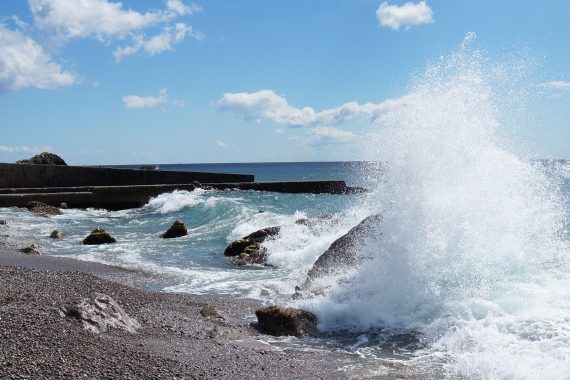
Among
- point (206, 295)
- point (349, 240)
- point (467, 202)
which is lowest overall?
point (206, 295)

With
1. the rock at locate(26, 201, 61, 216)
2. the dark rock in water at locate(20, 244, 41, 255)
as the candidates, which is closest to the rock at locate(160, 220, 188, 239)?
the dark rock in water at locate(20, 244, 41, 255)

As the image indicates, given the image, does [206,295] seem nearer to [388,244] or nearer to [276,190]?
[388,244]

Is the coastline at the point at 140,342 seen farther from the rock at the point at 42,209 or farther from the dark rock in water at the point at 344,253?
the rock at the point at 42,209

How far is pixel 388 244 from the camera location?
8.06 metres

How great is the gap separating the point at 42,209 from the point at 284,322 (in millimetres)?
16416

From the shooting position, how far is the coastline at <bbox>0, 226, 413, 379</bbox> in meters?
4.46

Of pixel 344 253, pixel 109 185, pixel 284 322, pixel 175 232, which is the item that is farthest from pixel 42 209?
pixel 284 322

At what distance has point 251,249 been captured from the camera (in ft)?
39.0

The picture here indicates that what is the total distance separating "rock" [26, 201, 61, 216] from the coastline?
13.4 metres

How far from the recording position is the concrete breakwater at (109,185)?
2317 cm

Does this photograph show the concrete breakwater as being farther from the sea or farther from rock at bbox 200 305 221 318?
rock at bbox 200 305 221 318

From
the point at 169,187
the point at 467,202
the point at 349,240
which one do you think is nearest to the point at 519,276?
the point at 467,202

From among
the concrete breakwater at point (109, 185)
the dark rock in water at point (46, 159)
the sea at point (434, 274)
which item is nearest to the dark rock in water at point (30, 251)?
the sea at point (434, 274)

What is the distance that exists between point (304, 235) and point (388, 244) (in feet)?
17.1
